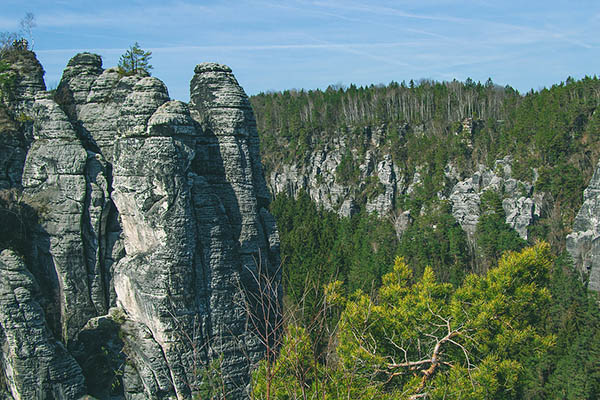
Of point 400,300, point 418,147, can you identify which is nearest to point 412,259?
point 418,147

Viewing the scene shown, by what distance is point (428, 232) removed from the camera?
193 feet

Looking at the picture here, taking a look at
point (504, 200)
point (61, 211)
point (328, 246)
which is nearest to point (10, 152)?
point (61, 211)

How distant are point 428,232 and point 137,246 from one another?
149 ft

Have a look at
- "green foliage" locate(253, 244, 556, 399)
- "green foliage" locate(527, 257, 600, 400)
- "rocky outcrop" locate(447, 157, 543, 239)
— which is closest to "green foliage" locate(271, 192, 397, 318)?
"rocky outcrop" locate(447, 157, 543, 239)

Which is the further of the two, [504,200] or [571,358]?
[504,200]

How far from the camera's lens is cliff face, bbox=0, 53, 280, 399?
1741 centimetres

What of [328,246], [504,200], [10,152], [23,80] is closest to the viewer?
[10,152]

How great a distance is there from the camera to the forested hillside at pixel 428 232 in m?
13.2

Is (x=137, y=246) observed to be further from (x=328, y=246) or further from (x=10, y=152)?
(x=328, y=246)

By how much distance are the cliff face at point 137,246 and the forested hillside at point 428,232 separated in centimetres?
360

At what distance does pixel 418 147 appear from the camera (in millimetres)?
80750

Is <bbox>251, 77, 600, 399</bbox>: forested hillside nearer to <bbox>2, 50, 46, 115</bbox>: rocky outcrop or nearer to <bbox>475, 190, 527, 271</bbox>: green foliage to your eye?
<bbox>475, 190, 527, 271</bbox>: green foliage

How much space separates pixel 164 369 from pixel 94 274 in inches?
181

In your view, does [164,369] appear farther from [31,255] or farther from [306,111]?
[306,111]
